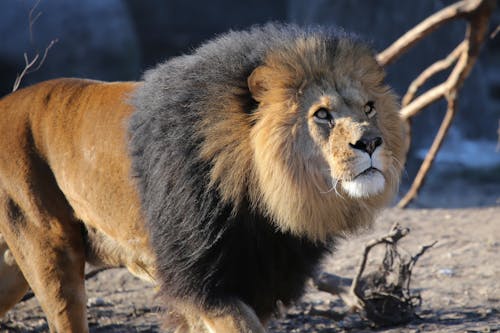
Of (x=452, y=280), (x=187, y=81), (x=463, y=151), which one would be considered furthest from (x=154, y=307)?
(x=463, y=151)

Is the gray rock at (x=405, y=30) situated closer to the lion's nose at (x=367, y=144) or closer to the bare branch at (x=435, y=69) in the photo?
the bare branch at (x=435, y=69)

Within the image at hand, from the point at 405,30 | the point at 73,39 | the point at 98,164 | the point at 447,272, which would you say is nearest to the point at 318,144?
the point at 98,164

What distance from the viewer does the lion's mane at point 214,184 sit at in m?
3.16

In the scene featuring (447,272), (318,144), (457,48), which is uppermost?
(457,48)

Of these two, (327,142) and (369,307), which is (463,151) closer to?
(369,307)

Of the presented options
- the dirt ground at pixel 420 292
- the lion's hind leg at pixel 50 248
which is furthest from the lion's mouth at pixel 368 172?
the lion's hind leg at pixel 50 248

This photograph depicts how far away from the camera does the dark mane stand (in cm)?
318

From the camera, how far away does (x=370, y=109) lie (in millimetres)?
3230

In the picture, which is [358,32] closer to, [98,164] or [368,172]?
[98,164]

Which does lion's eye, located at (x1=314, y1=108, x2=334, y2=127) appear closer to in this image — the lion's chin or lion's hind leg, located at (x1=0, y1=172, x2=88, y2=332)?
the lion's chin

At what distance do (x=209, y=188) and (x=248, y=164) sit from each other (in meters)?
0.17

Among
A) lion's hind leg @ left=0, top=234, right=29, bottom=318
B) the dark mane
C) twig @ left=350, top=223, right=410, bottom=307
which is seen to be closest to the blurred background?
twig @ left=350, top=223, right=410, bottom=307

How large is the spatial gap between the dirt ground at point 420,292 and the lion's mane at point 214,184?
0.64 metres

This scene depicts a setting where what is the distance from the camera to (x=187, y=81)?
3.30 m
